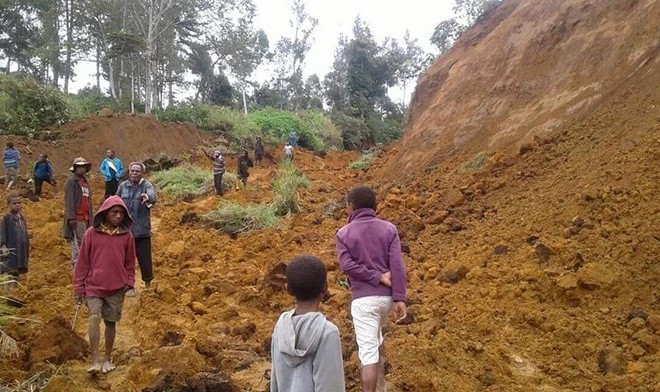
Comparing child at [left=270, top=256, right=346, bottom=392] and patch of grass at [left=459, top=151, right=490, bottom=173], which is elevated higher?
patch of grass at [left=459, top=151, right=490, bottom=173]

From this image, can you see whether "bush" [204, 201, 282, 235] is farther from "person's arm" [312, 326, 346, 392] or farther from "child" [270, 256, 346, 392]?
"person's arm" [312, 326, 346, 392]

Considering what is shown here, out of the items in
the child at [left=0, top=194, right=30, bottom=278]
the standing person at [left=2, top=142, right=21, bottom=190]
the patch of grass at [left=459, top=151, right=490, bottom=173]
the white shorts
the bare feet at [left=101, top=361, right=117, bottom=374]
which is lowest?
the bare feet at [left=101, top=361, right=117, bottom=374]

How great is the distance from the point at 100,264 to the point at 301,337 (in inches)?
100

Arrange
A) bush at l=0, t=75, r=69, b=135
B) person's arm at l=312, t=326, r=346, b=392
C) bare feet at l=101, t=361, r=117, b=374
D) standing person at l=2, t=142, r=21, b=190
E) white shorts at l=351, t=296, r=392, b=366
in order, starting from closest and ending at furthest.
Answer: person's arm at l=312, t=326, r=346, b=392, white shorts at l=351, t=296, r=392, b=366, bare feet at l=101, t=361, r=117, b=374, standing person at l=2, t=142, r=21, b=190, bush at l=0, t=75, r=69, b=135

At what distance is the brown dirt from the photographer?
13.5 ft

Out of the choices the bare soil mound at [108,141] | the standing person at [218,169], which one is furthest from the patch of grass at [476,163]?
the bare soil mound at [108,141]

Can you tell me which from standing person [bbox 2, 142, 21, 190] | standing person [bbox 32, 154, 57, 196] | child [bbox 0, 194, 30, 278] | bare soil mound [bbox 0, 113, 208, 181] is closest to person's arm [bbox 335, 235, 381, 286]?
child [bbox 0, 194, 30, 278]

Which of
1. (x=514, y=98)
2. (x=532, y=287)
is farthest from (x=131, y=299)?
(x=514, y=98)

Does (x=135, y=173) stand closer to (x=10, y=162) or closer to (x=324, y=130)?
(x=10, y=162)

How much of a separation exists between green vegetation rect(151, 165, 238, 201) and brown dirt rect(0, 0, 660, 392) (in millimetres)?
3271

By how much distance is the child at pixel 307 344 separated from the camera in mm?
2244

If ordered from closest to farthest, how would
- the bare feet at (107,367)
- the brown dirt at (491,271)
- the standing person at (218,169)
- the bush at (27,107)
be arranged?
the brown dirt at (491,271) < the bare feet at (107,367) < the standing person at (218,169) < the bush at (27,107)

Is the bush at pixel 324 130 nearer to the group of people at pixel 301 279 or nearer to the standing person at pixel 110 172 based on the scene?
the standing person at pixel 110 172

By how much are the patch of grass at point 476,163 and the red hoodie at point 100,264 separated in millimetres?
6456
